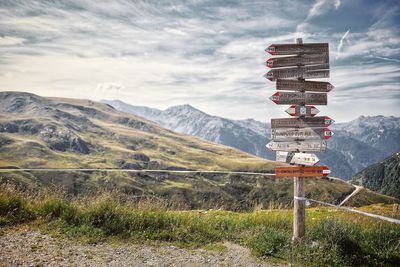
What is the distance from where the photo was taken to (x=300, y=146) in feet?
38.2

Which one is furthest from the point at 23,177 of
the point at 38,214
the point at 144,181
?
the point at 38,214

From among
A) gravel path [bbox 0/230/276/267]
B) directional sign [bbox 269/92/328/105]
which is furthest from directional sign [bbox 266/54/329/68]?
gravel path [bbox 0/230/276/267]

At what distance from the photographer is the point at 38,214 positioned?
12062 mm

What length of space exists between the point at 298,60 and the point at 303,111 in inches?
71.6

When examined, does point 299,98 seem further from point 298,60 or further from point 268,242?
point 268,242

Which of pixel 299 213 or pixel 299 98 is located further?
pixel 299 98

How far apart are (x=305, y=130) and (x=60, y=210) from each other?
9.41 m

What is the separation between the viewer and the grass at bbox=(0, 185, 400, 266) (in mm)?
10078

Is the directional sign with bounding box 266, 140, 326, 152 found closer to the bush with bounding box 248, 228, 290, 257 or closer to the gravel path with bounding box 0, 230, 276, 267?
the bush with bounding box 248, 228, 290, 257

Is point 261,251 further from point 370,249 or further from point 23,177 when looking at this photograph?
point 23,177

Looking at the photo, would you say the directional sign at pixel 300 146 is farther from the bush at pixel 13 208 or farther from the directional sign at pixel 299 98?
the bush at pixel 13 208

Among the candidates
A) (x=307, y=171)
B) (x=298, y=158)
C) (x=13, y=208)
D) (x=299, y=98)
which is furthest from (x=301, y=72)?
(x=13, y=208)

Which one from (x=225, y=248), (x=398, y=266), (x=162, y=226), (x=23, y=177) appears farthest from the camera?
(x=23, y=177)

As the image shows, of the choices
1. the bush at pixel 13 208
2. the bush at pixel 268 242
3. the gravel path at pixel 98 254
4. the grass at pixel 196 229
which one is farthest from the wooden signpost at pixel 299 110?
the bush at pixel 13 208
